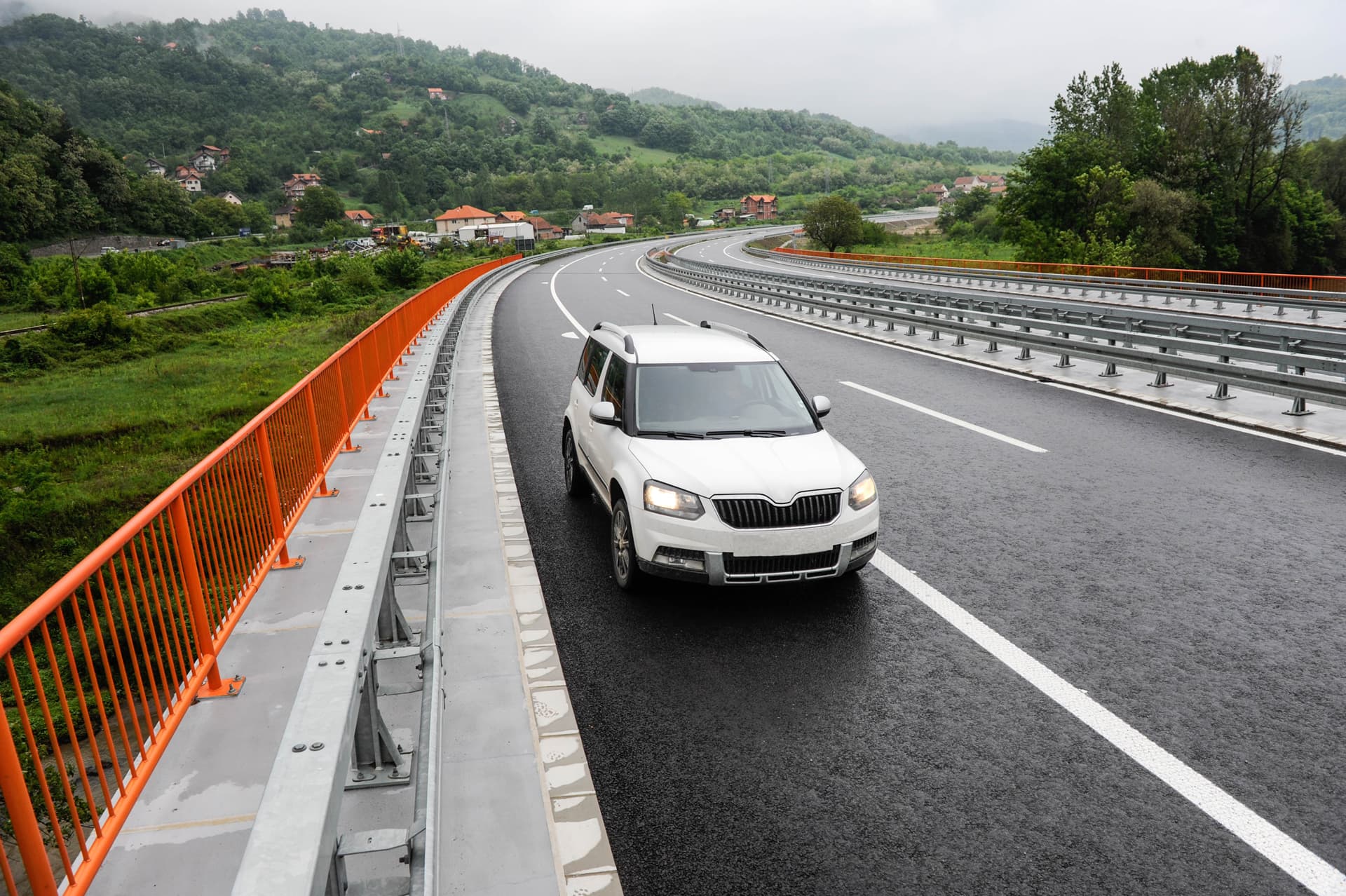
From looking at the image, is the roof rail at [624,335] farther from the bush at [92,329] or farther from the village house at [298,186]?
the village house at [298,186]

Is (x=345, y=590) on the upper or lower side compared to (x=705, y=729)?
upper

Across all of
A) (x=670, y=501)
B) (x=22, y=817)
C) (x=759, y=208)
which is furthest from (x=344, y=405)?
(x=759, y=208)

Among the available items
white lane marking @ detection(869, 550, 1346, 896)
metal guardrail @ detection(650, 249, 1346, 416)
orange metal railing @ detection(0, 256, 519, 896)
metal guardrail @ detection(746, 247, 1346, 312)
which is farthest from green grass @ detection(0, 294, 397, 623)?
metal guardrail @ detection(746, 247, 1346, 312)

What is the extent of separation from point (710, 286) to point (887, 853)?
34.6 m

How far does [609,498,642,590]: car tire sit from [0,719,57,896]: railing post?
3802 millimetres

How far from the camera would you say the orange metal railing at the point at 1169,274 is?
102 ft

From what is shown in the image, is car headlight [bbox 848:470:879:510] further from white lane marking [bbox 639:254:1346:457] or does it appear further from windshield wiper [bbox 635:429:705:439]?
white lane marking [bbox 639:254:1346:457]

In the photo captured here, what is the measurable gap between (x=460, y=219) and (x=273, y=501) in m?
168

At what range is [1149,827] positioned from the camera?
145 inches

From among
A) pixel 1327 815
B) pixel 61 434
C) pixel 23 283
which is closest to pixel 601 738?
pixel 1327 815

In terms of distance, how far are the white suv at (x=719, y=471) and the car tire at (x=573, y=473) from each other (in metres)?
0.50

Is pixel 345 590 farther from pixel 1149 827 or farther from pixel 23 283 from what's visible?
pixel 23 283

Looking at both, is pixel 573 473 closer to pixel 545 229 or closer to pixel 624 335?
pixel 624 335

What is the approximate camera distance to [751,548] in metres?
5.57
